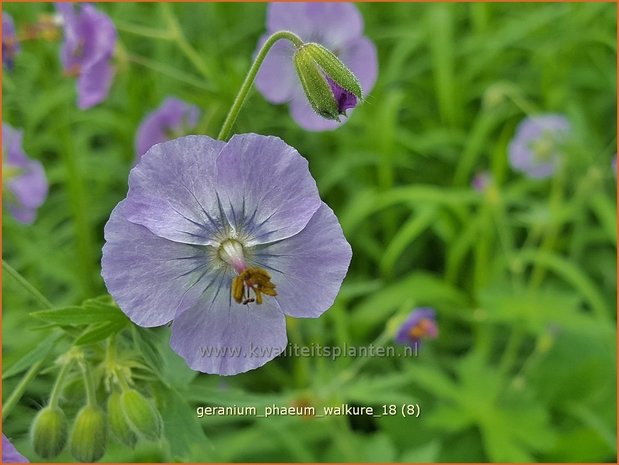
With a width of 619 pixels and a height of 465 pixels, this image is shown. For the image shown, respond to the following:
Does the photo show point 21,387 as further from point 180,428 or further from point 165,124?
point 165,124

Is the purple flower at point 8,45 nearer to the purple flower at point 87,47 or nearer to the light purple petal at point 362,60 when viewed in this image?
the purple flower at point 87,47

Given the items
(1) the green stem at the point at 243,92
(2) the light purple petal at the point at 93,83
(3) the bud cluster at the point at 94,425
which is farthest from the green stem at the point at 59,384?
(2) the light purple petal at the point at 93,83

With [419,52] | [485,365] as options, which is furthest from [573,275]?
[419,52]

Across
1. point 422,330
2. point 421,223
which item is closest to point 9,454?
point 422,330

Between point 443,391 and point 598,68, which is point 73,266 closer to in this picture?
point 443,391

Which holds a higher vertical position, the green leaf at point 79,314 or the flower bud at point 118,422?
the green leaf at point 79,314

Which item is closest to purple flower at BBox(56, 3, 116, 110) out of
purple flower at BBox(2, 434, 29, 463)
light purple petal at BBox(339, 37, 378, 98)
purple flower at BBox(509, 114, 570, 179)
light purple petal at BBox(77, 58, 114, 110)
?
light purple petal at BBox(77, 58, 114, 110)
